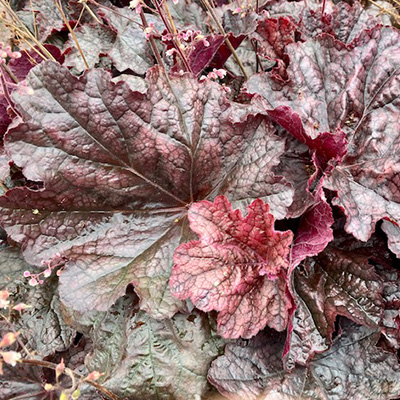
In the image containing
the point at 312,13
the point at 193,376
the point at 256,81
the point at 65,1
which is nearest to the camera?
the point at 193,376

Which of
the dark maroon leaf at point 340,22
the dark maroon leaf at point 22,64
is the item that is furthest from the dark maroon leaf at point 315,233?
the dark maroon leaf at point 22,64

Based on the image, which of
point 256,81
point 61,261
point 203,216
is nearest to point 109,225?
point 61,261

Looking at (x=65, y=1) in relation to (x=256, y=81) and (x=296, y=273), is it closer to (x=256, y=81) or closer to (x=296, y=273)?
(x=256, y=81)

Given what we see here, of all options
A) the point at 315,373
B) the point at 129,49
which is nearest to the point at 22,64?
the point at 129,49

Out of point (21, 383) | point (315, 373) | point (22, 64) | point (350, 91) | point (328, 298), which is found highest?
point (22, 64)

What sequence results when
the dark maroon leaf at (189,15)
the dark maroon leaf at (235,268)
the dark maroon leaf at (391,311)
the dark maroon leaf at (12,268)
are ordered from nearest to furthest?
the dark maroon leaf at (235,268), the dark maroon leaf at (391,311), the dark maroon leaf at (12,268), the dark maroon leaf at (189,15)

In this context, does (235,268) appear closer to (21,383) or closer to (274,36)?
(21,383)

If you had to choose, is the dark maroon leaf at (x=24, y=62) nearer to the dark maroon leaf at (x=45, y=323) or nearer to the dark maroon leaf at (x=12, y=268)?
the dark maroon leaf at (x=12, y=268)
